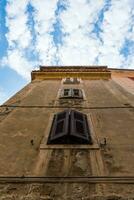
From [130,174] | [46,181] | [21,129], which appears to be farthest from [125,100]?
[46,181]

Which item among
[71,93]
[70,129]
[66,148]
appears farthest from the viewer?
[71,93]

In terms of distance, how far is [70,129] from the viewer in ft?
20.6

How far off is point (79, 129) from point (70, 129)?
27 centimetres

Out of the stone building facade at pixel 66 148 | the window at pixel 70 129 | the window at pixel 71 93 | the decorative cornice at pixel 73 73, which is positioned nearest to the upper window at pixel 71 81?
the decorative cornice at pixel 73 73

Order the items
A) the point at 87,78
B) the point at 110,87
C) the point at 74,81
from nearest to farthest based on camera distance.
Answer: the point at 110,87 → the point at 74,81 → the point at 87,78

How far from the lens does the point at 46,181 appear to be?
4449 mm

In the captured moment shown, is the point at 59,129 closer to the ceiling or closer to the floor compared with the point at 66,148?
closer to the ceiling

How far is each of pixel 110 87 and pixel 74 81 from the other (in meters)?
2.31

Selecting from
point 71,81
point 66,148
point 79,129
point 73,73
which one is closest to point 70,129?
point 79,129

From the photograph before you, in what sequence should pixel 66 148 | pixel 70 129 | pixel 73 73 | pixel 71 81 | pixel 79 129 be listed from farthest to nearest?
pixel 73 73, pixel 71 81, pixel 79 129, pixel 70 129, pixel 66 148

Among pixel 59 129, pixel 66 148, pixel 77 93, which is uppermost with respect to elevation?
pixel 77 93

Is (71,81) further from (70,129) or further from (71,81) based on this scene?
(70,129)

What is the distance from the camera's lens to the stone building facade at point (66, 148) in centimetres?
429

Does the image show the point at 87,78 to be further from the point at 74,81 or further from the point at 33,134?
the point at 33,134
